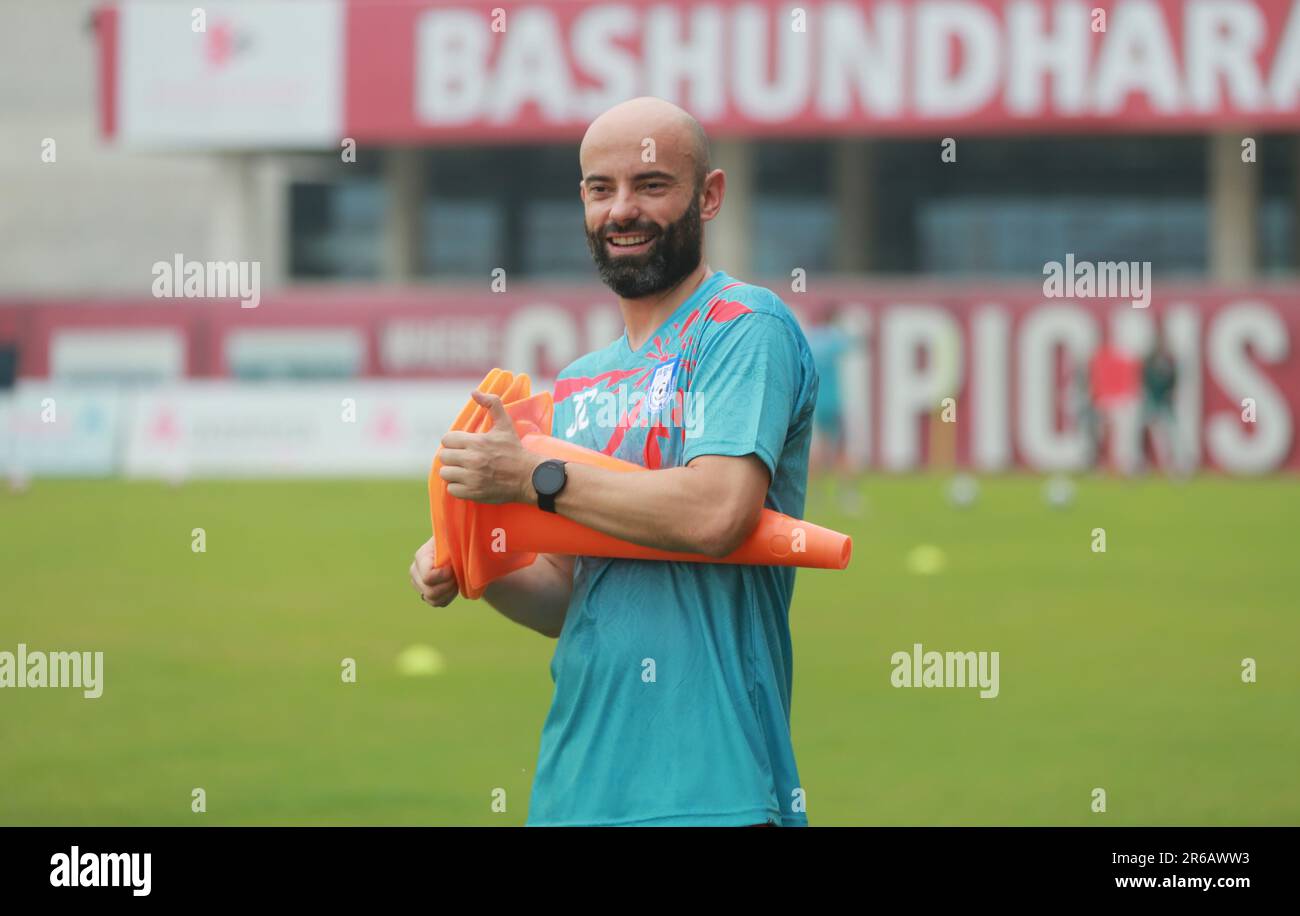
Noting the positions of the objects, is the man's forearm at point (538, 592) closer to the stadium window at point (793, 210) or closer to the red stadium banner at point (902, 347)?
the red stadium banner at point (902, 347)

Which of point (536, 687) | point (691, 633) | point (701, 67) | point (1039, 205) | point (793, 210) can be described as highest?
point (701, 67)

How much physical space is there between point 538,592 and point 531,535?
0.30 metres

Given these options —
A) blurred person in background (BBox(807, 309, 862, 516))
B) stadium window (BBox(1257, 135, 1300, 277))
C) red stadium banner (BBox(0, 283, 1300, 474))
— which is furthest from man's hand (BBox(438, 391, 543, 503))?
stadium window (BBox(1257, 135, 1300, 277))

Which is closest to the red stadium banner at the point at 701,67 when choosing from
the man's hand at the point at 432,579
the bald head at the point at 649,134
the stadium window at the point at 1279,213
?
the stadium window at the point at 1279,213

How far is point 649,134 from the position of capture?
12.0 feet

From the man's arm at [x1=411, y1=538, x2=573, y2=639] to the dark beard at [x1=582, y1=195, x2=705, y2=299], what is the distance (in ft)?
1.98

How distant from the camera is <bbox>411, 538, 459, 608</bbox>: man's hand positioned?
3.77 m

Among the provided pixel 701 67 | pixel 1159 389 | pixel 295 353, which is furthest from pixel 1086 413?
pixel 295 353

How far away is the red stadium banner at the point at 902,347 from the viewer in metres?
30.4

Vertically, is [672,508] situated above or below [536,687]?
above

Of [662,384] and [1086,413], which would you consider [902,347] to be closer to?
[1086,413]

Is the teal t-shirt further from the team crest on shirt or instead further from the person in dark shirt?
the person in dark shirt

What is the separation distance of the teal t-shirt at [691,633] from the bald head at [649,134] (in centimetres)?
27
